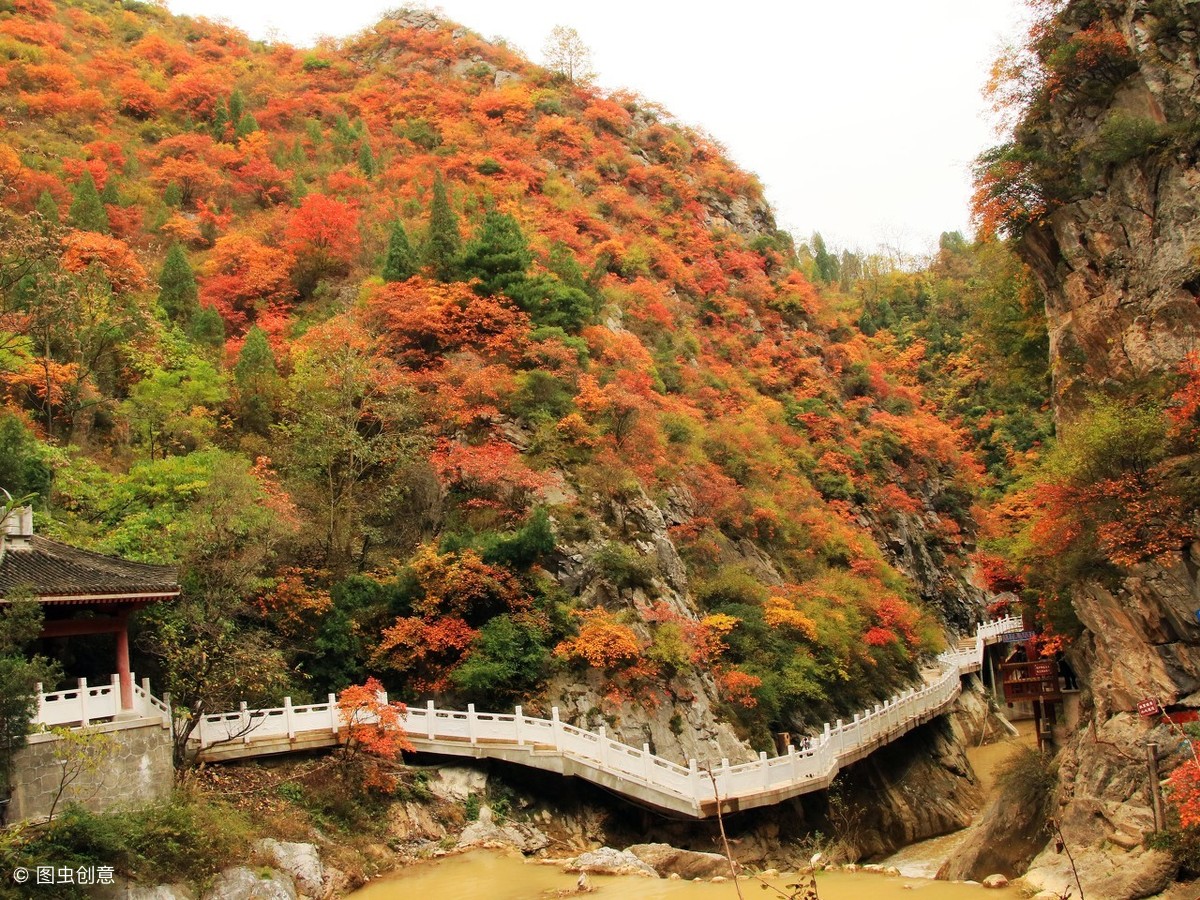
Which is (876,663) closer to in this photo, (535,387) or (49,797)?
(535,387)

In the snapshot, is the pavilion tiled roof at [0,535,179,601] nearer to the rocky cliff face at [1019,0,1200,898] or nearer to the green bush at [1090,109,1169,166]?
the rocky cliff face at [1019,0,1200,898]

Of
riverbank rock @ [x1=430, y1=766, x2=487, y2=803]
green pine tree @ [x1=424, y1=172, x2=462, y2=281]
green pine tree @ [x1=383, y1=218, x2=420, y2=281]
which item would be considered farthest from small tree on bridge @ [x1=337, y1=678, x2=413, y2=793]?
green pine tree @ [x1=383, y1=218, x2=420, y2=281]

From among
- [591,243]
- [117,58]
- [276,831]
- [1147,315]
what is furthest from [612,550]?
[117,58]

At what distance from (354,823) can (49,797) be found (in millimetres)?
5215

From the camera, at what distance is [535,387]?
28391 mm

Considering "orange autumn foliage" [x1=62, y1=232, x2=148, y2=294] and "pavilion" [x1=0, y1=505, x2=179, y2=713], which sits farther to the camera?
"orange autumn foliage" [x1=62, y1=232, x2=148, y2=294]

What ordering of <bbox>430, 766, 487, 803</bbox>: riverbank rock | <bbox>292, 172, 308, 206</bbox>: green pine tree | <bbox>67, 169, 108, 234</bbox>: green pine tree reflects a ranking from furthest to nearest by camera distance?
<bbox>292, 172, 308, 206</bbox>: green pine tree → <bbox>67, 169, 108, 234</bbox>: green pine tree → <bbox>430, 766, 487, 803</bbox>: riverbank rock

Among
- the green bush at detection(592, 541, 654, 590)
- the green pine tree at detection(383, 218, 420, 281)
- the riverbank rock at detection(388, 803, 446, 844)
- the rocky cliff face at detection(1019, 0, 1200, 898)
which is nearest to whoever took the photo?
the rocky cliff face at detection(1019, 0, 1200, 898)

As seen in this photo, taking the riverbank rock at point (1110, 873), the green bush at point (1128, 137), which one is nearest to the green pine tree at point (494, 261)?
the green bush at point (1128, 137)

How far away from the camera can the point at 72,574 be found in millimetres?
15281

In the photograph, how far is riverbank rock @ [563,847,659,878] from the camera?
1579cm

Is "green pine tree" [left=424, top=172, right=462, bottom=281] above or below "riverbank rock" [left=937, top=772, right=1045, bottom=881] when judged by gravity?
above

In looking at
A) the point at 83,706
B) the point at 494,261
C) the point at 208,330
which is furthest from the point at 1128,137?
the point at 208,330

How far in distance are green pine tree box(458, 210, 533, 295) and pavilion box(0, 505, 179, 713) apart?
17.3m
